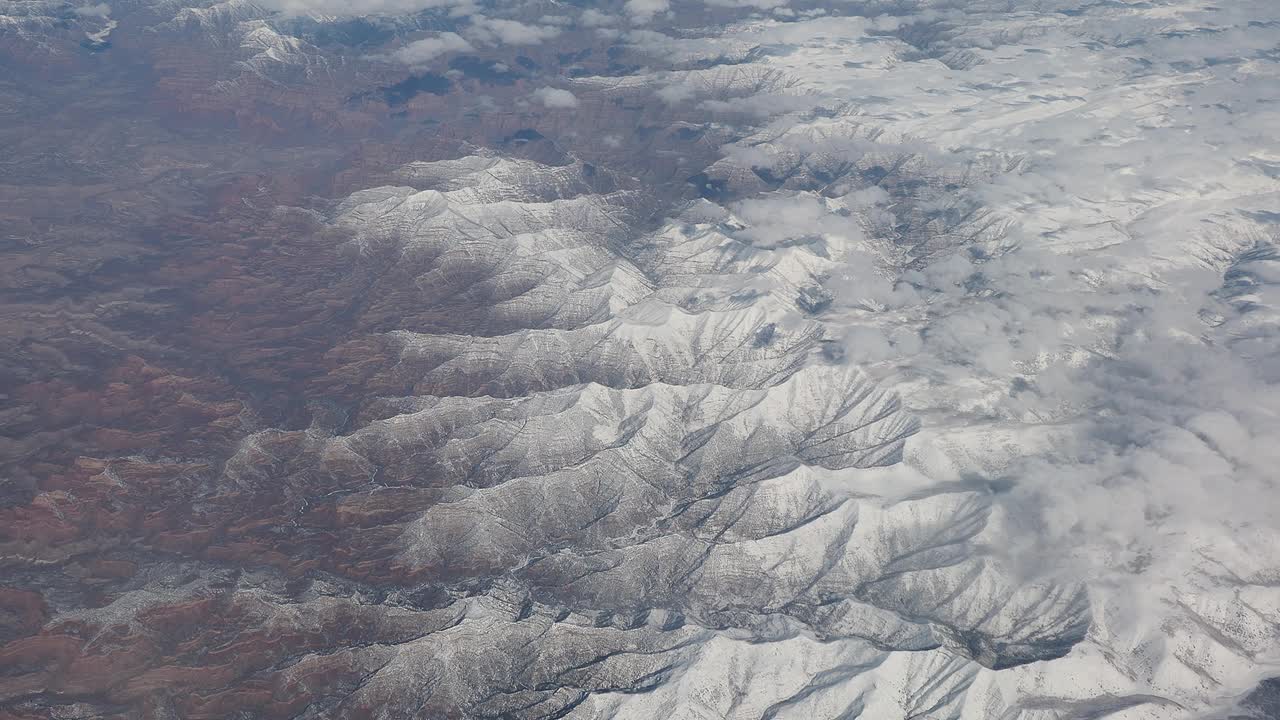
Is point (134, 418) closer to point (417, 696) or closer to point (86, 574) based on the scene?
point (86, 574)

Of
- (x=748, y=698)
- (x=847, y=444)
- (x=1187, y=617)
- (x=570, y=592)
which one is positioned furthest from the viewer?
(x=847, y=444)

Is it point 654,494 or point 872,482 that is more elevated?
point 872,482

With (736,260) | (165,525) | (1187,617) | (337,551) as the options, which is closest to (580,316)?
(736,260)

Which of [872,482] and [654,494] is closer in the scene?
[872,482]

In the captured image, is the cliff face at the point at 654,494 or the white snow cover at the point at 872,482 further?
the cliff face at the point at 654,494

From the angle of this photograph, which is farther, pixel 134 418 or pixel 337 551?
pixel 134 418

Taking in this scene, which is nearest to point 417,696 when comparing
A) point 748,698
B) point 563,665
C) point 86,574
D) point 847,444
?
point 563,665

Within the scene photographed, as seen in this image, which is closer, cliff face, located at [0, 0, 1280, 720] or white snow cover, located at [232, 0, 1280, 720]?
white snow cover, located at [232, 0, 1280, 720]

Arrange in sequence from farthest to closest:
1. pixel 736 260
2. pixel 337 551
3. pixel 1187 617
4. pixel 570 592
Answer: pixel 736 260, pixel 337 551, pixel 570 592, pixel 1187 617

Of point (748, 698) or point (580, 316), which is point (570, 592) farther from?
point (580, 316)
